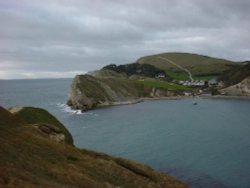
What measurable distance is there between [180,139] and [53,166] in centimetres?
6152

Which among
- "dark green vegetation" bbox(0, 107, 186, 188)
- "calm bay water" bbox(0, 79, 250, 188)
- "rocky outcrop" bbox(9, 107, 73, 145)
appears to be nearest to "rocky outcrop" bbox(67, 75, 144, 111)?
"calm bay water" bbox(0, 79, 250, 188)

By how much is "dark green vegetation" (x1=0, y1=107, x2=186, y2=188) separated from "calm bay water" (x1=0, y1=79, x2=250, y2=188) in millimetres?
16366

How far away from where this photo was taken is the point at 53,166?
32.1 metres

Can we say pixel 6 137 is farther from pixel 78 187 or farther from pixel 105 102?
pixel 105 102

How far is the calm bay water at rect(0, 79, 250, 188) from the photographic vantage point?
6097cm

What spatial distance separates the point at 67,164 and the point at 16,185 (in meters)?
12.1

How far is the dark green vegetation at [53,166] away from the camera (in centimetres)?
2642

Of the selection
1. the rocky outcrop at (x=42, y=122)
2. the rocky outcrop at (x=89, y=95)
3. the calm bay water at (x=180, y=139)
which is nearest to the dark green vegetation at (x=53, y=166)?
the rocky outcrop at (x=42, y=122)

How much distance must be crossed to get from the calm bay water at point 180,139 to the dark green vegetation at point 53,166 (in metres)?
16.4

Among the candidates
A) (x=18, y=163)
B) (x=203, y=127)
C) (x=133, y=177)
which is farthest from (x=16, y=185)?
(x=203, y=127)

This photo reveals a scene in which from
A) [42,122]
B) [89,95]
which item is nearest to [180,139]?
[42,122]

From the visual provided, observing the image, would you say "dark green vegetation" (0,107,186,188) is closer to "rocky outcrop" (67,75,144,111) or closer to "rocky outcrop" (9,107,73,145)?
"rocky outcrop" (9,107,73,145)

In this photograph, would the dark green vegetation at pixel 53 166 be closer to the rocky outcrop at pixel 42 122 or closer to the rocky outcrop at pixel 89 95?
the rocky outcrop at pixel 42 122

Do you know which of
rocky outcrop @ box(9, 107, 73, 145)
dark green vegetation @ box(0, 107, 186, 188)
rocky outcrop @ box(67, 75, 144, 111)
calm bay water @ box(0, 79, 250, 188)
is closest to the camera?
dark green vegetation @ box(0, 107, 186, 188)
